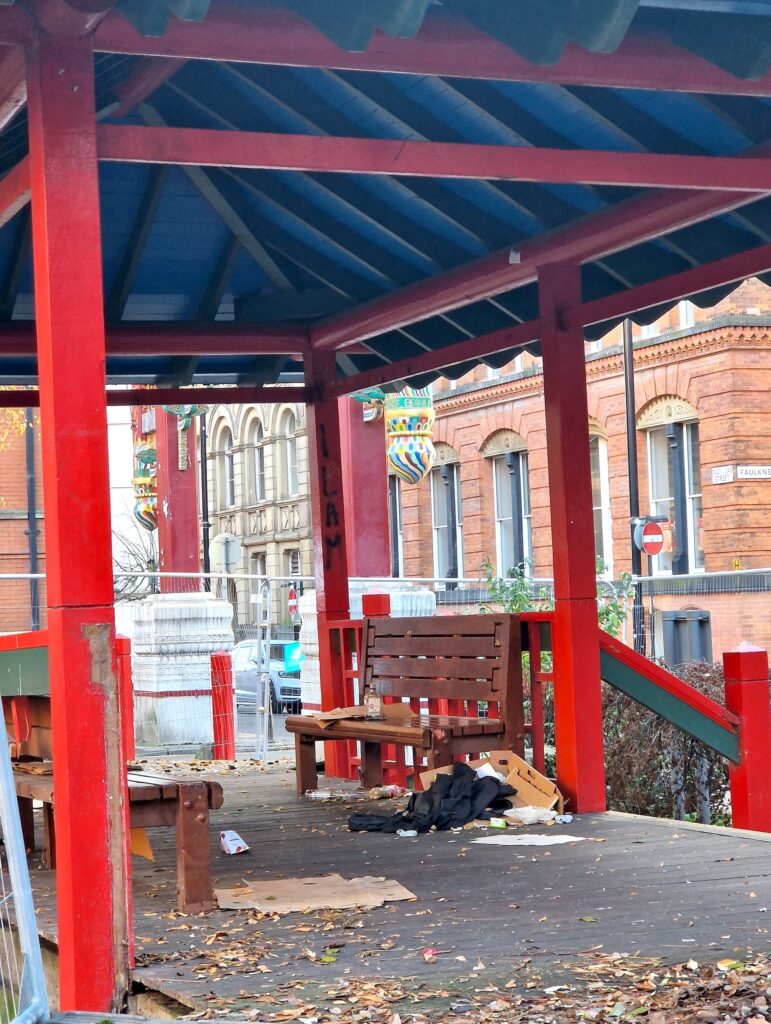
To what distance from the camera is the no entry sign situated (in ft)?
84.0

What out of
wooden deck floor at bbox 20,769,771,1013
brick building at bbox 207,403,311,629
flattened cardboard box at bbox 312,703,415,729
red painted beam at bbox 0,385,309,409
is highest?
brick building at bbox 207,403,311,629

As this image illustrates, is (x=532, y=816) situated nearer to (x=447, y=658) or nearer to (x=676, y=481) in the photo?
(x=447, y=658)

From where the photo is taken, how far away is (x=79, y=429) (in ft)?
16.9

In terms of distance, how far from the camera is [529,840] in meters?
7.57

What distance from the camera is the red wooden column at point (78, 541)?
16.6 ft

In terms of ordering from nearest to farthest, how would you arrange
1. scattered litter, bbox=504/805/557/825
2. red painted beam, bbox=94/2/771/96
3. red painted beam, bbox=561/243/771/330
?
red painted beam, bbox=94/2/771/96 < red painted beam, bbox=561/243/771/330 < scattered litter, bbox=504/805/557/825

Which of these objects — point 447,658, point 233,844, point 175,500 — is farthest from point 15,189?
point 175,500

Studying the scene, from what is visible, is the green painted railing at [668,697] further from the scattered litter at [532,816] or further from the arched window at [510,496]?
the arched window at [510,496]

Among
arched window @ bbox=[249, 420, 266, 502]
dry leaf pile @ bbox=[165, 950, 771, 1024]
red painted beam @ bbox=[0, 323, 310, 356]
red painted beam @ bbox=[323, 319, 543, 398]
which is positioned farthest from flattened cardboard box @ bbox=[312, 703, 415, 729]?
arched window @ bbox=[249, 420, 266, 502]

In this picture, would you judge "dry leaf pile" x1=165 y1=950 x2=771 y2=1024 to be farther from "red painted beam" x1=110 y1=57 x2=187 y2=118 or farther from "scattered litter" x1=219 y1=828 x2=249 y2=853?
"red painted beam" x1=110 y1=57 x2=187 y2=118

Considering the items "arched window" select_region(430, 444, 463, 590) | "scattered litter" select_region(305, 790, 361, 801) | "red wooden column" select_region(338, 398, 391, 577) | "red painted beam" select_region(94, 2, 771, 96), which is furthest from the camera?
"arched window" select_region(430, 444, 463, 590)

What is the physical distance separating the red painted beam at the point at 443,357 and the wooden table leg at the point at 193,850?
3743 mm

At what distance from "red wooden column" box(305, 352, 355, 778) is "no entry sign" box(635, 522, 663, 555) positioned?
1524 cm

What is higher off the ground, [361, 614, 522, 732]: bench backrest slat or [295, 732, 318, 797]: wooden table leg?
[361, 614, 522, 732]: bench backrest slat
